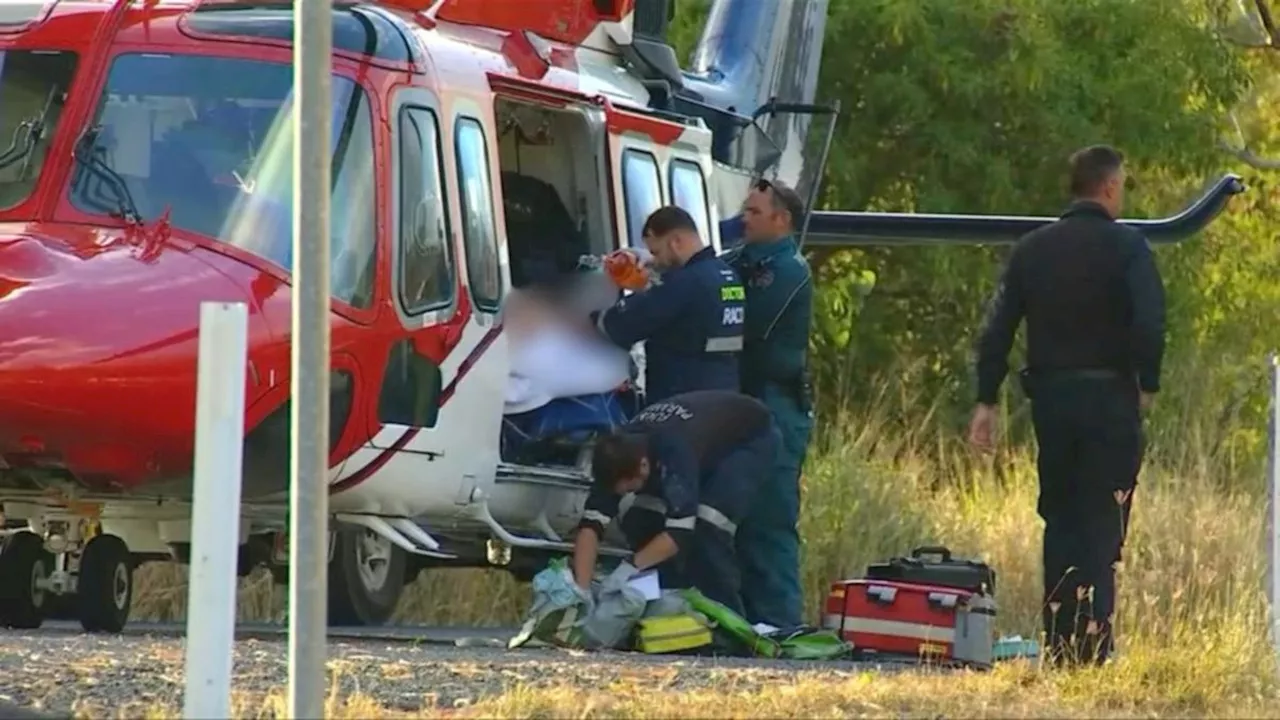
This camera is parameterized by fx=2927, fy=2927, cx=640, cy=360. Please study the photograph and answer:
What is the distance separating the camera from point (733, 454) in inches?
453

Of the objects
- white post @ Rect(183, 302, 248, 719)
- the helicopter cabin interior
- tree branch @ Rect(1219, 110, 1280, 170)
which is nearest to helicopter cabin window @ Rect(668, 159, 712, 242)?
the helicopter cabin interior

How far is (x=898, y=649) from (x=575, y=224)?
2722 mm

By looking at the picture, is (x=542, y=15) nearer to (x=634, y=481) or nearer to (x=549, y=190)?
(x=549, y=190)

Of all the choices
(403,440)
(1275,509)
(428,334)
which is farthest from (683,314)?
(1275,509)

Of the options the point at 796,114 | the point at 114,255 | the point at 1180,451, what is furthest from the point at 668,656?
the point at 1180,451

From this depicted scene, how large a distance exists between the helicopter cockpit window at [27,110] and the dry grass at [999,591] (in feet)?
12.7

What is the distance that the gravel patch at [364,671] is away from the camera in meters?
7.83

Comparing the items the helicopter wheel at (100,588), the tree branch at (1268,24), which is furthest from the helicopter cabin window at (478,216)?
the tree branch at (1268,24)

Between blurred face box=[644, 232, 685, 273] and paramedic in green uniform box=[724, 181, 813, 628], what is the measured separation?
1.84 feet

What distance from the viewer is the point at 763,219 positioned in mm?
12383

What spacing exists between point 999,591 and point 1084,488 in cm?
622

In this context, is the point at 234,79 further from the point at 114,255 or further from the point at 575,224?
the point at 575,224

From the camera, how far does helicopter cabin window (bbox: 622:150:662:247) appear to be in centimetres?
1273

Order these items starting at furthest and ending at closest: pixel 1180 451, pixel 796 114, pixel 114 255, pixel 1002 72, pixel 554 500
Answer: pixel 1002 72 → pixel 1180 451 → pixel 796 114 → pixel 554 500 → pixel 114 255
